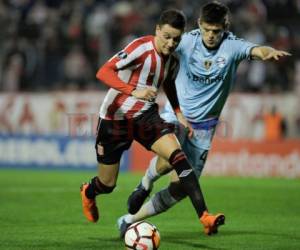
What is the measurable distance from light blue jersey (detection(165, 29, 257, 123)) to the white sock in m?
1.02

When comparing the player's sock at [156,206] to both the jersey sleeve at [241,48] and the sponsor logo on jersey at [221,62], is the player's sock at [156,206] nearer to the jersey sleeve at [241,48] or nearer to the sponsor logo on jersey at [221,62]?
the sponsor logo on jersey at [221,62]

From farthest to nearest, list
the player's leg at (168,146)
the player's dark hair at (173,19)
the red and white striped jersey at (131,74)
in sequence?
1. the red and white striped jersey at (131,74)
2. the player's dark hair at (173,19)
3. the player's leg at (168,146)

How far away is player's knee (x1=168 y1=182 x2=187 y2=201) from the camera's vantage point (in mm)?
8328

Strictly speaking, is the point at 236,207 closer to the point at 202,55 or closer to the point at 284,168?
the point at 202,55

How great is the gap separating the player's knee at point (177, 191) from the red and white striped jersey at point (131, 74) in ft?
2.81

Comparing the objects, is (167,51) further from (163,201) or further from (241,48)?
(163,201)

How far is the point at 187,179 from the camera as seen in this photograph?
753 cm

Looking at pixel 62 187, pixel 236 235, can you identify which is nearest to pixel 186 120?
pixel 236 235

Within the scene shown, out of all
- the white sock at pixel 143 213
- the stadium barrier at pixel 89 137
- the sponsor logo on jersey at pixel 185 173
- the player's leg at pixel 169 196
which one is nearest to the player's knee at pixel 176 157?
→ the sponsor logo on jersey at pixel 185 173

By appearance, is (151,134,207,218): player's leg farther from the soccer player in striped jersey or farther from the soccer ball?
the soccer ball

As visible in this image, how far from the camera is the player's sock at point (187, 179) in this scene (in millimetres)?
7383

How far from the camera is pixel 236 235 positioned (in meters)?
8.64

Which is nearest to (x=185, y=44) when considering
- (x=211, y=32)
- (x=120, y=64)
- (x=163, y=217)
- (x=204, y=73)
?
(x=204, y=73)

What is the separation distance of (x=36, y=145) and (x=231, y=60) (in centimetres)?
1127
